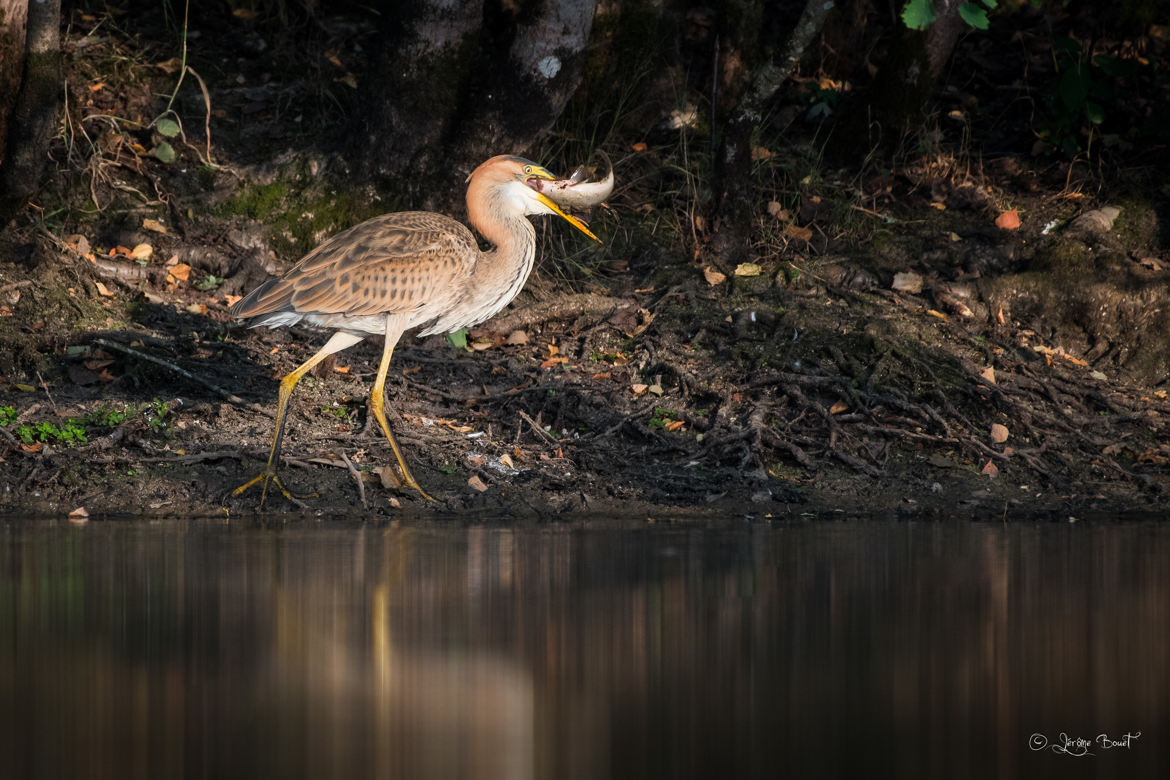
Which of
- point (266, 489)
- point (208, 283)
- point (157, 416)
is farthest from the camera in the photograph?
point (208, 283)

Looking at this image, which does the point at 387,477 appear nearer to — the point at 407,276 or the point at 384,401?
the point at 384,401

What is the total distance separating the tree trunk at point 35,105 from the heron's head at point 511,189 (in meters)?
2.86

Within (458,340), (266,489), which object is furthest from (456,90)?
(266,489)

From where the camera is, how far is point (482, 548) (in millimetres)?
5699

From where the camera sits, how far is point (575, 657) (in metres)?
3.91

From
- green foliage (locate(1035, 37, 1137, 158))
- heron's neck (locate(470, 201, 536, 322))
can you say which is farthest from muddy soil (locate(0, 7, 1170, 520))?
heron's neck (locate(470, 201, 536, 322))

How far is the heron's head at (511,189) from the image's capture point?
8016 mm

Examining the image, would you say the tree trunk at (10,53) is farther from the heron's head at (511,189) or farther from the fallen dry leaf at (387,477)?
the fallen dry leaf at (387,477)

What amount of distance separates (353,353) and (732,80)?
151 inches

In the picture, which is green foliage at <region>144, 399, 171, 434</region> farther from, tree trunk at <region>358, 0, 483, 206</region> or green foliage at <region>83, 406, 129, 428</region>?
tree trunk at <region>358, 0, 483, 206</region>

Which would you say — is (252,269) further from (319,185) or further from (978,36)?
(978,36)

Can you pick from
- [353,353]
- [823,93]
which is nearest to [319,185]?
[353,353]

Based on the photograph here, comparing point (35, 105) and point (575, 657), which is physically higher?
point (35, 105)

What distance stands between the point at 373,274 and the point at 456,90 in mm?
2421
